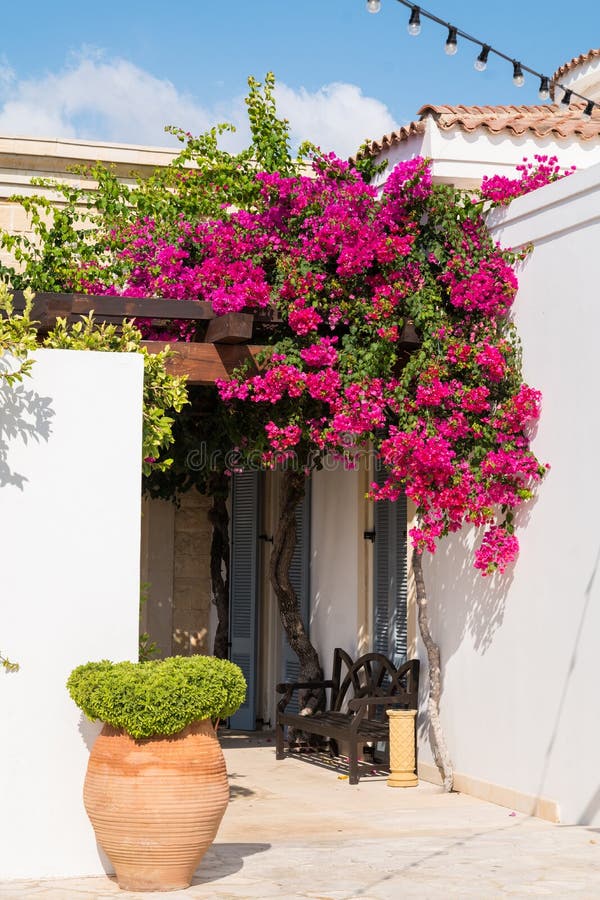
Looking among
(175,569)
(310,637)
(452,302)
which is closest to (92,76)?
(175,569)

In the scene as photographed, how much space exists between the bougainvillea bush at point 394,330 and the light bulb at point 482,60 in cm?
88

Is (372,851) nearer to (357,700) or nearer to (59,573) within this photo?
(59,573)

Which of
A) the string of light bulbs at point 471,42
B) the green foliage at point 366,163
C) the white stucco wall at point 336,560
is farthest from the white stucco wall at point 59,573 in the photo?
the white stucco wall at point 336,560

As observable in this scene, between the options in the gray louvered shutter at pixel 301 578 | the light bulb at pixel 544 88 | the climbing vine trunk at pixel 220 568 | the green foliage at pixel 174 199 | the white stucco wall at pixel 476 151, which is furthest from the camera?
the climbing vine trunk at pixel 220 568

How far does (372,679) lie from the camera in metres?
9.63

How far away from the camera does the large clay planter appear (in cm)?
528

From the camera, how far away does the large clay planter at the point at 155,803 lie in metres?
5.28

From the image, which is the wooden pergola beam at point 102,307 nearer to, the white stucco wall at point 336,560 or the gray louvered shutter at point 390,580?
the gray louvered shutter at point 390,580

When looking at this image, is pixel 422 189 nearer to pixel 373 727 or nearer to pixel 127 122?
pixel 373 727

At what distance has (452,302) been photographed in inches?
330

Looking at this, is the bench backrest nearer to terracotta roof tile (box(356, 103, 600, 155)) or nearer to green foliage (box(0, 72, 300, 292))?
green foliage (box(0, 72, 300, 292))

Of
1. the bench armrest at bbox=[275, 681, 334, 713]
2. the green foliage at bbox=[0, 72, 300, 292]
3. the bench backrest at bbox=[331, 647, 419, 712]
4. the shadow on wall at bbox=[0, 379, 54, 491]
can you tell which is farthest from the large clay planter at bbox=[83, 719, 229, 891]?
the green foliage at bbox=[0, 72, 300, 292]

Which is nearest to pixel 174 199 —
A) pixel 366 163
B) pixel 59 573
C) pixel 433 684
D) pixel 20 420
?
pixel 366 163

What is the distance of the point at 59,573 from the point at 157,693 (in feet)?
2.81
